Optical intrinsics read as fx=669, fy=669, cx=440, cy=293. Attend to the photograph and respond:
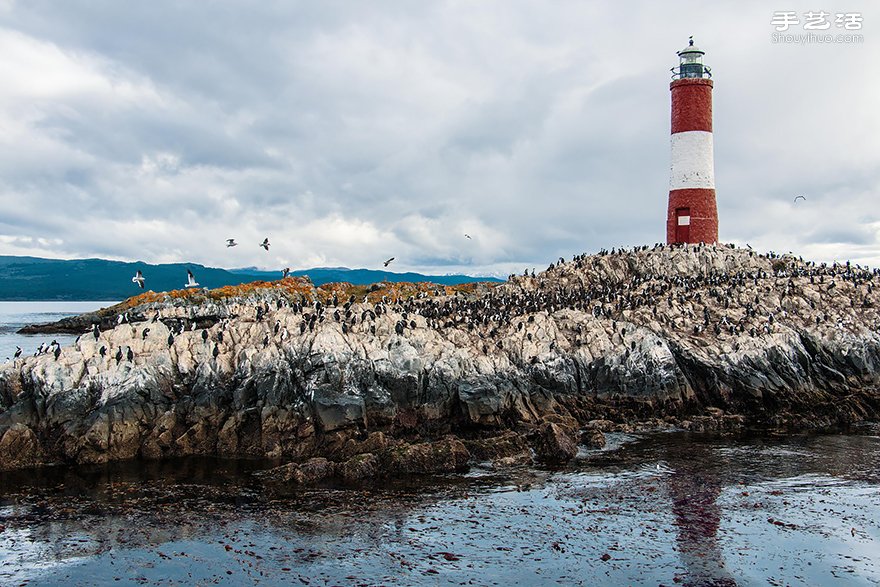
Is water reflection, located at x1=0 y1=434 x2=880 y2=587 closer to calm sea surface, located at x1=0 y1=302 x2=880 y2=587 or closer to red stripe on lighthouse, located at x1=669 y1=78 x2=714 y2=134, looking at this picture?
calm sea surface, located at x1=0 y1=302 x2=880 y2=587

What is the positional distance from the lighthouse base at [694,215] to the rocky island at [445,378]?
964 centimetres

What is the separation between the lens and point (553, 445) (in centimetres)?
2970

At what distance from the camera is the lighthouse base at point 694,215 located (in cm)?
5800

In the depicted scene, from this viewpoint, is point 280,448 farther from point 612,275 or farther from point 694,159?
point 694,159

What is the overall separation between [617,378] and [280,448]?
19756mm

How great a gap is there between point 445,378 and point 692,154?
34.4m

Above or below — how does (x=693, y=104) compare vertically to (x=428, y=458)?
above

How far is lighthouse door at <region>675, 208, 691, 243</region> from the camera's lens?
58500 millimetres

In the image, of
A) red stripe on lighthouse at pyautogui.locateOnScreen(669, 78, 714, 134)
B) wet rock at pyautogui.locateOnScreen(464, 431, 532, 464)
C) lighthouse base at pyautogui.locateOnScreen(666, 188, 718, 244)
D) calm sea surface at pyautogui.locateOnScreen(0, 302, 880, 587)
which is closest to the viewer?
calm sea surface at pyautogui.locateOnScreen(0, 302, 880, 587)

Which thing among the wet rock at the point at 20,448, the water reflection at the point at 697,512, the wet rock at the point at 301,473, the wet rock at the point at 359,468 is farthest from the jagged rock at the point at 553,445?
the wet rock at the point at 20,448

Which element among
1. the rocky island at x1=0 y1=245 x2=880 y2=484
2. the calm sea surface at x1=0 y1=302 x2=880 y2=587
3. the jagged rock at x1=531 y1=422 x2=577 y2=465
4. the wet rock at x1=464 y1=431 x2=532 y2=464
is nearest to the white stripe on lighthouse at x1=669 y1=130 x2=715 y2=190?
the rocky island at x1=0 y1=245 x2=880 y2=484

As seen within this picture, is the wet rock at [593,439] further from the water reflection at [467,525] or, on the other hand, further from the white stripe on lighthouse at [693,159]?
the white stripe on lighthouse at [693,159]

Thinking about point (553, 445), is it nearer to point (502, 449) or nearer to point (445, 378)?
point (502, 449)

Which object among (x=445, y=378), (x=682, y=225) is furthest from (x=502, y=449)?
(x=682, y=225)
